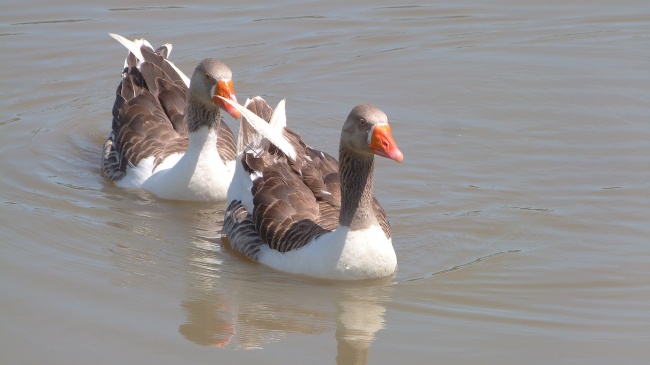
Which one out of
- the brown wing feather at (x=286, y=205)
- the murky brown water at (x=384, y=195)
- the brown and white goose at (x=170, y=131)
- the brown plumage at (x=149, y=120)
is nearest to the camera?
the murky brown water at (x=384, y=195)

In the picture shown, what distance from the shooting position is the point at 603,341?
8.14m

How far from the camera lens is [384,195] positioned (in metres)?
11.5

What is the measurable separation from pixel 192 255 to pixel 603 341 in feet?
12.4

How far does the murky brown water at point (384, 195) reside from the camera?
828cm

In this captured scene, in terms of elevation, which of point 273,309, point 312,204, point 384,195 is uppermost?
point 312,204

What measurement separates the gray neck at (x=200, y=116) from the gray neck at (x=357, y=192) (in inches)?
100

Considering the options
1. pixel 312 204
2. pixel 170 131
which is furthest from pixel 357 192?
pixel 170 131

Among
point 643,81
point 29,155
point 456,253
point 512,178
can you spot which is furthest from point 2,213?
point 643,81

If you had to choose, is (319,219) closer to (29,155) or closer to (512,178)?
(512,178)

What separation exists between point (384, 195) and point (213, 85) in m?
2.08

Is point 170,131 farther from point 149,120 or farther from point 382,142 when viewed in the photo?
point 382,142

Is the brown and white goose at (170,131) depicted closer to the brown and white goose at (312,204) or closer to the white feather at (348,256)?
the brown and white goose at (312,204)

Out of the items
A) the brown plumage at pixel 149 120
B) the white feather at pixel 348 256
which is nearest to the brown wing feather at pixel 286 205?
the white feather at pixel 348 256

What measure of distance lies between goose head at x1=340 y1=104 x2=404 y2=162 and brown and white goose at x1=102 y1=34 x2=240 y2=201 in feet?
6.91
